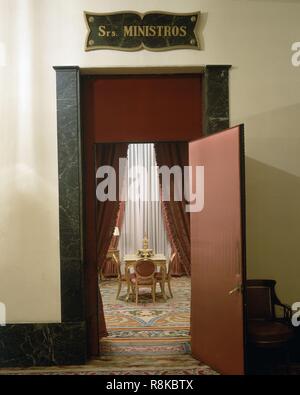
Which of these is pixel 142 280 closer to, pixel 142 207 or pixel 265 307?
pixel 142 207

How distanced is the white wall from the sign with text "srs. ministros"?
0.07 m

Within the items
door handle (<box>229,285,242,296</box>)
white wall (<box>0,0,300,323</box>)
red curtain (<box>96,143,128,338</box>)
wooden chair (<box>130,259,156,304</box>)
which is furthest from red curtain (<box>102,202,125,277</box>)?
door handle (<box>229,285,242,296</box>)

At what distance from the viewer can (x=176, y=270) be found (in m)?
8.30

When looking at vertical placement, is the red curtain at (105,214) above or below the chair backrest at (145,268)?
above

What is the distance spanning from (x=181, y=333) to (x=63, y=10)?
3681 mm

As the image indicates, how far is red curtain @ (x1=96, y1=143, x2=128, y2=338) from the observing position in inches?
208

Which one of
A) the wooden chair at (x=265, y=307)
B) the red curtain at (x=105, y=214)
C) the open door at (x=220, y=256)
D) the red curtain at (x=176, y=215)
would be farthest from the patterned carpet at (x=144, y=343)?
the red curtain at (x=176, y=215)

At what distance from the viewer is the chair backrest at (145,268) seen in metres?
5.99

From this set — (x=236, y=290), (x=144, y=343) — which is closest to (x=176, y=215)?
(x=144, y=343)

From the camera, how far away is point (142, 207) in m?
8.46

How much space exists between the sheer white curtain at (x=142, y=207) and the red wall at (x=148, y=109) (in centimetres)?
418

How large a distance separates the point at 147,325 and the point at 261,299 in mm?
2010

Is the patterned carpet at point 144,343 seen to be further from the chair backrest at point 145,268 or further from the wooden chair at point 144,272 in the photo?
the chair backrest at point 145,268
